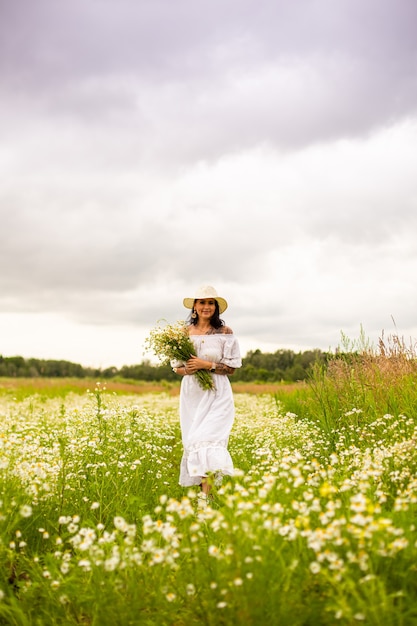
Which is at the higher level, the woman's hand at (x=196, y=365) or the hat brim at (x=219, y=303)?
the hat brim at (x=219, y=303)

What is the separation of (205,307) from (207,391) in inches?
44.8

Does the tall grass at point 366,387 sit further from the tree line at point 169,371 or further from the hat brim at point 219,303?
the tree line at point 169,371

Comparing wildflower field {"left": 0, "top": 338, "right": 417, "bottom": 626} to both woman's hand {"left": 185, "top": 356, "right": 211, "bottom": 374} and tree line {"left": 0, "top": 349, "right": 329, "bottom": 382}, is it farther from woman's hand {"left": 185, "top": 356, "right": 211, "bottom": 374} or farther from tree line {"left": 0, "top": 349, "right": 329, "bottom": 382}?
tree line {"left": 0, "top": 349, "right": 329, "bottom": 382}

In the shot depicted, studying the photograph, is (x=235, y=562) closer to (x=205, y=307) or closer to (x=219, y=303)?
(x=205, y=307)

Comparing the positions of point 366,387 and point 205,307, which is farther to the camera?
point 366,387

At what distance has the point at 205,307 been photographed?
7.98m

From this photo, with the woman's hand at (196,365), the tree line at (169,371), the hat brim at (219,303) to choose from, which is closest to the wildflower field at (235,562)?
the woman's hand at (196,365)

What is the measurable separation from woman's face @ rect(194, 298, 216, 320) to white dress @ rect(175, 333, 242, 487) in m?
0.29

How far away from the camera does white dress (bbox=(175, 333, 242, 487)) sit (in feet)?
24.1

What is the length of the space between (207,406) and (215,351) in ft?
2.41

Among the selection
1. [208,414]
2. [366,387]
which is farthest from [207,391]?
[366,387]

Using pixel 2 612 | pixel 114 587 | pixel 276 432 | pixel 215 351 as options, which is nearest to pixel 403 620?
pixel 114 587

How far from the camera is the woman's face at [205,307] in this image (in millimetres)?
7984

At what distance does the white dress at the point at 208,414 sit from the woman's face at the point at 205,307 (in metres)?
0.29
